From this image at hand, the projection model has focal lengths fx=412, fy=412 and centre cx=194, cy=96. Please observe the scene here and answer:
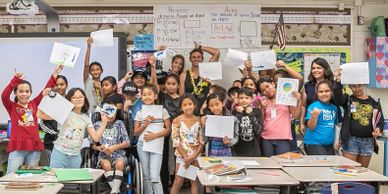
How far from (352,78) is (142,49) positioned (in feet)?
8.18

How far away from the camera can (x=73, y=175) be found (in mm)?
2637

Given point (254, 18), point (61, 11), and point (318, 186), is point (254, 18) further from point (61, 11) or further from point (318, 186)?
point (318, 186)

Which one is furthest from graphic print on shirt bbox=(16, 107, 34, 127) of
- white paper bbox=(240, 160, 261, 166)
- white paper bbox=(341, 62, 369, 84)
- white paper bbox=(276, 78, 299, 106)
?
white paper bbox=(341, 62, 369, 84)

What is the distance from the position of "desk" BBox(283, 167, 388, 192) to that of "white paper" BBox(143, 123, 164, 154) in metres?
1.36

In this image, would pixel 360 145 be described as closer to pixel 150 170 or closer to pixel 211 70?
pixel 211 70

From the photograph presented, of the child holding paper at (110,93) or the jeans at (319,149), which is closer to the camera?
the jeans at (319,149)

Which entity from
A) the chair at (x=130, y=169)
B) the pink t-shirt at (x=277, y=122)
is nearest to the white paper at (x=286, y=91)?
the pink t-shirt at (x=277, y=122)

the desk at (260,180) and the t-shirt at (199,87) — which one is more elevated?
the t-shirt at (199,87)

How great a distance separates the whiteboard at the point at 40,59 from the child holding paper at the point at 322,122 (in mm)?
2482

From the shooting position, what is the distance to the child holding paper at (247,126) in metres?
3.50

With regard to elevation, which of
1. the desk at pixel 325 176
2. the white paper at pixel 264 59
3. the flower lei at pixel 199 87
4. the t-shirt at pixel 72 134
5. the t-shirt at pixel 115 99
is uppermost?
the white paper at pixel 264 59

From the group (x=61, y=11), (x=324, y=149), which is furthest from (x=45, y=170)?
(x=61, y=11)

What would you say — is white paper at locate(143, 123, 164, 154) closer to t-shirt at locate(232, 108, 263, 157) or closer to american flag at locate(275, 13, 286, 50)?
t-shirt at locate(232, 108, 263, 157)

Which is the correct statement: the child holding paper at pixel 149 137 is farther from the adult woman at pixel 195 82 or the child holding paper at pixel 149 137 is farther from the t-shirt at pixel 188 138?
the adult woman at pixel 195 82
